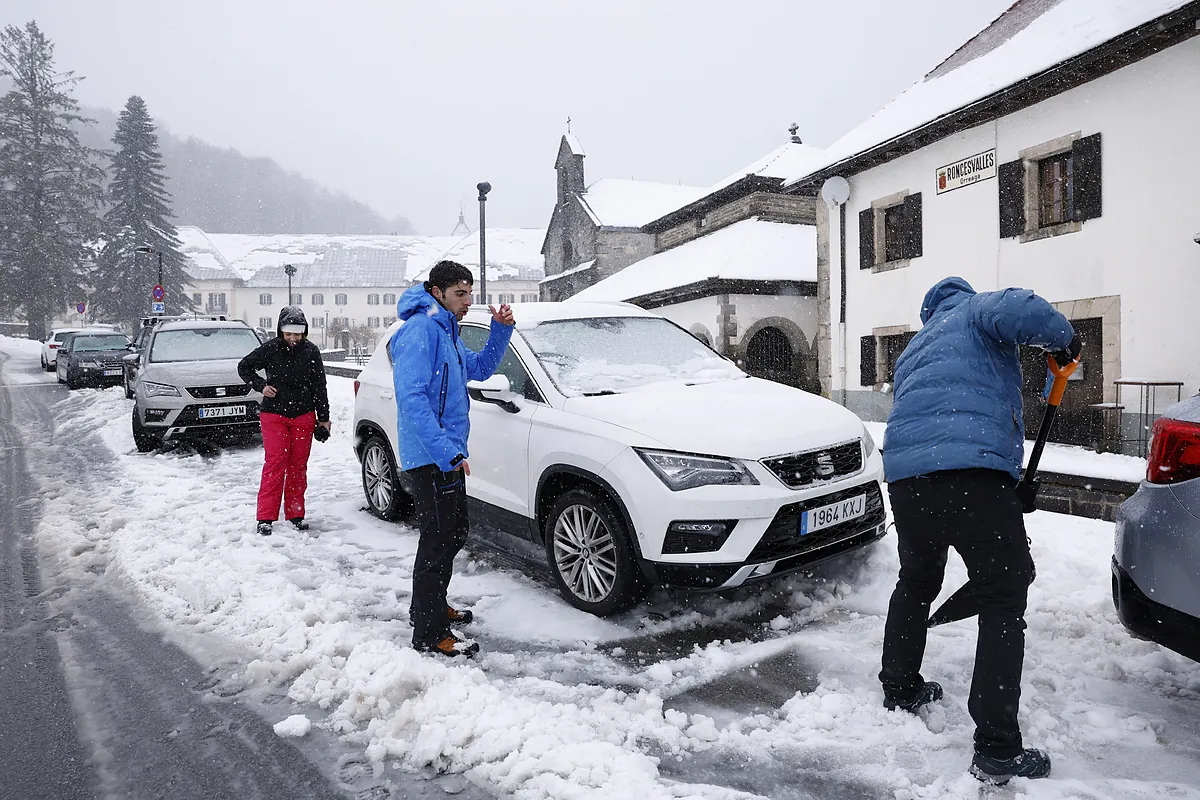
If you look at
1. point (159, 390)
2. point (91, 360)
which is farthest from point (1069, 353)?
point (91, 360)

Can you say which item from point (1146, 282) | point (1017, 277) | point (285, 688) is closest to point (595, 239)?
point (1017, 277)

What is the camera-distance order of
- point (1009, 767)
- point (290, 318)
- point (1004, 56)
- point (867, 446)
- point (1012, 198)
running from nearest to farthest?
point (1009, 767)
point (867, 446)
point (290, 318)
point (1012, 198)
point (1004, 56)

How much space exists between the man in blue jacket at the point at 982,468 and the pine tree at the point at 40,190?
57.8m

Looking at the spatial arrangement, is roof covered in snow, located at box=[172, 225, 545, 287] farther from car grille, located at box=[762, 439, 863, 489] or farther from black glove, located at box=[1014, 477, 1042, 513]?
black glove, located at box=[1014, 477, 1042, 513]

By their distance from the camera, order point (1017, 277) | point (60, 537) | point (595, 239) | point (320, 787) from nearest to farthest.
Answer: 1. point (320, 787)
2. point (60, 537)
3. point (1017, 277)
4. point (595, 239)

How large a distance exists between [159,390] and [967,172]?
14559 mm

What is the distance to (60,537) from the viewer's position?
19.4 feet

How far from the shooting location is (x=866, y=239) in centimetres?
1728

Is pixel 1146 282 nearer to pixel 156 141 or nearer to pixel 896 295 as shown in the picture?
pixel 896 295

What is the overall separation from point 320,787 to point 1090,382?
13.6 metres

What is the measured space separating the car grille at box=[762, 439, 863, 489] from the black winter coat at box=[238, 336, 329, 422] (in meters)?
4.24

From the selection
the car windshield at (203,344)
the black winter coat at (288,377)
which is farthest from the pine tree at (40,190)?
the black winter coat at (288,377)

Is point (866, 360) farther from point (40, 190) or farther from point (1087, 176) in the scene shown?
point (40, 190)

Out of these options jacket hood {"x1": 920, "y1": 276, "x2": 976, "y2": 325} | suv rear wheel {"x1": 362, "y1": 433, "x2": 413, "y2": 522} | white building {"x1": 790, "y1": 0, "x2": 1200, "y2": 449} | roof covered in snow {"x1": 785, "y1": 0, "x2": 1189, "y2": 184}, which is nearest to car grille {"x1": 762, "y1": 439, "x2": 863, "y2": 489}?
jacket hood {"x1": 920, "y1": 276, "x2": 976, "y2": 325}
